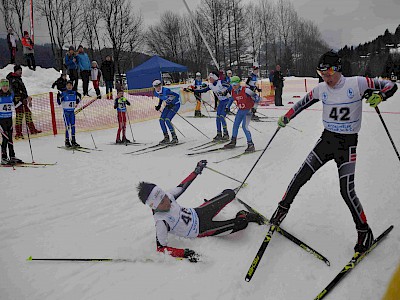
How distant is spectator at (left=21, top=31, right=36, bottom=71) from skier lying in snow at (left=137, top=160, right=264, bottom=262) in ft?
44.8

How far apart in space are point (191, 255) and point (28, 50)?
14.9 metres

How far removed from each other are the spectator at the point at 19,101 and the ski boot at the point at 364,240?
8.45m

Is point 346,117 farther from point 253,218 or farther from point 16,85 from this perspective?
point 16,85

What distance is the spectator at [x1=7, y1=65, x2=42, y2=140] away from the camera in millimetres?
8938

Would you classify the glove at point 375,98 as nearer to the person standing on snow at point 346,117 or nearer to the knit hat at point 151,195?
the person standing on snow at point 346,117

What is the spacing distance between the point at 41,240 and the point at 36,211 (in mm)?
1085

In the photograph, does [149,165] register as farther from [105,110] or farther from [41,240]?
→ [105,110]

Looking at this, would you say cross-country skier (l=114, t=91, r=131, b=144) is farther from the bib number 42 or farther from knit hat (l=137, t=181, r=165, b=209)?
the bib number 42

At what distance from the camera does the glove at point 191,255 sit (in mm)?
3127

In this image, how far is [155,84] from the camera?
9312 mm

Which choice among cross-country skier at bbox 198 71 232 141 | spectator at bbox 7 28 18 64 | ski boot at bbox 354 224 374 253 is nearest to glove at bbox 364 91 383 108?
ski boot at bbox 354 224 374 253

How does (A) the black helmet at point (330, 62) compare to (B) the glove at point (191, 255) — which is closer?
(A) the black helmet at point (330, 62)

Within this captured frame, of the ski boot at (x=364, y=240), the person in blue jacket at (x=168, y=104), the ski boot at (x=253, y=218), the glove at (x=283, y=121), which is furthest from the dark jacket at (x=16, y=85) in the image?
the ski boot at (x=364, y=240)

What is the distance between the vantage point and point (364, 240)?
3082 mm
